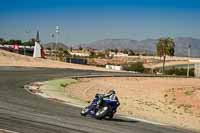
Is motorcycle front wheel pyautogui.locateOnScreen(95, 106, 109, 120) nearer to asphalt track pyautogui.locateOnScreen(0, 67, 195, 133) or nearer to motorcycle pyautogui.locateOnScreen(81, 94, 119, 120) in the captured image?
motorcycle pyautogui.locateOnScreen(81, 94, 119, 120)

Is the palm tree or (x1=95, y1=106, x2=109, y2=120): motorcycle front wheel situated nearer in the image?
(x1=95, y1=106, x2=109, y2=120): motorcycle front wheel

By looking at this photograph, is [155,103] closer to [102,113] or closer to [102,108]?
[102,108]

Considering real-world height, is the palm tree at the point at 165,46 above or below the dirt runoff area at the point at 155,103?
above

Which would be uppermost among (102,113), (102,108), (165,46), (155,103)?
(165,46)

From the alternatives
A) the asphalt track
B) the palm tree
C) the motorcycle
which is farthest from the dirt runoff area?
the palm tree

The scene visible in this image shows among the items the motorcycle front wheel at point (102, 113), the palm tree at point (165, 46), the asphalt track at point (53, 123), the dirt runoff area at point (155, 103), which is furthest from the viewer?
the palm tree at point (165, 46)

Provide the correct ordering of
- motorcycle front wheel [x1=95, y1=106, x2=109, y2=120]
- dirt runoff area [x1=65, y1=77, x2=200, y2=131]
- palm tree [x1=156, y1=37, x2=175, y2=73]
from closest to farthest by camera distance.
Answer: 1. motorcycle front wheel [x1=95, y1=106, x2=109, y2=120]
2. dirt runoff area [x1=65, y1=77, x2=200, y2=131]
3. palm tree [x1=156, y1=37, x2=175, y2=73]

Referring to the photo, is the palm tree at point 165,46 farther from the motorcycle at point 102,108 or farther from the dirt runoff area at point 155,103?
the motorcycle at point 102,108

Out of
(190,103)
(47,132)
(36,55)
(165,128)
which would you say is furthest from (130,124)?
(36,55)

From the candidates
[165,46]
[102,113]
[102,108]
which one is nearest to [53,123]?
[102,113]

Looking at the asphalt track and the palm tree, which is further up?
the palm tree

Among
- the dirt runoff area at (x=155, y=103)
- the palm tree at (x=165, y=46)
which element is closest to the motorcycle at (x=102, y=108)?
the dirt runoff area at (x=155, y=103)

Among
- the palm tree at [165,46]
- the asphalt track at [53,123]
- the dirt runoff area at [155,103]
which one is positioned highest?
the palm tree at [165,46]

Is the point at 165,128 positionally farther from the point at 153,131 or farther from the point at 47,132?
the point at 47,132
